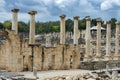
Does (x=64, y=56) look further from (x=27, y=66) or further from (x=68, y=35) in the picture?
(x=68, y=35)

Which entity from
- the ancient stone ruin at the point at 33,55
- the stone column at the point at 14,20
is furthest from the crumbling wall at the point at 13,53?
the stone column at the point at 14,20

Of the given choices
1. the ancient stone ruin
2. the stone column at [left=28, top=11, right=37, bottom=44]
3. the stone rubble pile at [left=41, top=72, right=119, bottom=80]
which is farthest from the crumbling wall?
the stone rubble pile at [left=41, top=72, right=119, bottom=80]

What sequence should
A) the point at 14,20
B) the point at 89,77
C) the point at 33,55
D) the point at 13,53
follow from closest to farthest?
1. the point at 89,77
2. the point at 13,53
3. the point at 14,20
4. the point at 33,55

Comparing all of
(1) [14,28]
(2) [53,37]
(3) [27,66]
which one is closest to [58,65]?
(3) [27,66]

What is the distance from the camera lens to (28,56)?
1380 inches

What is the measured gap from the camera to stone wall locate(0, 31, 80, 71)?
34125 mm

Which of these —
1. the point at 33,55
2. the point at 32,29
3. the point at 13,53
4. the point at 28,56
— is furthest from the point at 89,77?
the point at 32,29

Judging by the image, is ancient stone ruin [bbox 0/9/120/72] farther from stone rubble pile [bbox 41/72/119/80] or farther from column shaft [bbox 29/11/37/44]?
stone rubble pile [bbox 41/72/119/80]

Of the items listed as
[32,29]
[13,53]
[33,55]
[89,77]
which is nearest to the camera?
[89,77]

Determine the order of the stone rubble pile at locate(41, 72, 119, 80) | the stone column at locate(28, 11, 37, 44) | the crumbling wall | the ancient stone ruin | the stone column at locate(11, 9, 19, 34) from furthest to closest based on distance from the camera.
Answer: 1. the stone column at locate(28, 11, 37, 44)
2. the stone column at locate(11, 9, 19, 34)
3. the ancient stone ruin
4. the crumbling wall
5. the stone rubble pile at locate(41, 72, 119, 80)

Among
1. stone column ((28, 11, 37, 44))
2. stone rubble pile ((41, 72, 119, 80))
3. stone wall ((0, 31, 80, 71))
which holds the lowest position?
stone rubble pile ((41, 72, 119, 80))

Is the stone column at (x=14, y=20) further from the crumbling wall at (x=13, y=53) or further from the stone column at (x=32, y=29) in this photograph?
the stone column at (x=32, y=29)

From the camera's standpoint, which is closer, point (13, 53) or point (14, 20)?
point (13, 53)

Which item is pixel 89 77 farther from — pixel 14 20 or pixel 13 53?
pixel 14 20
